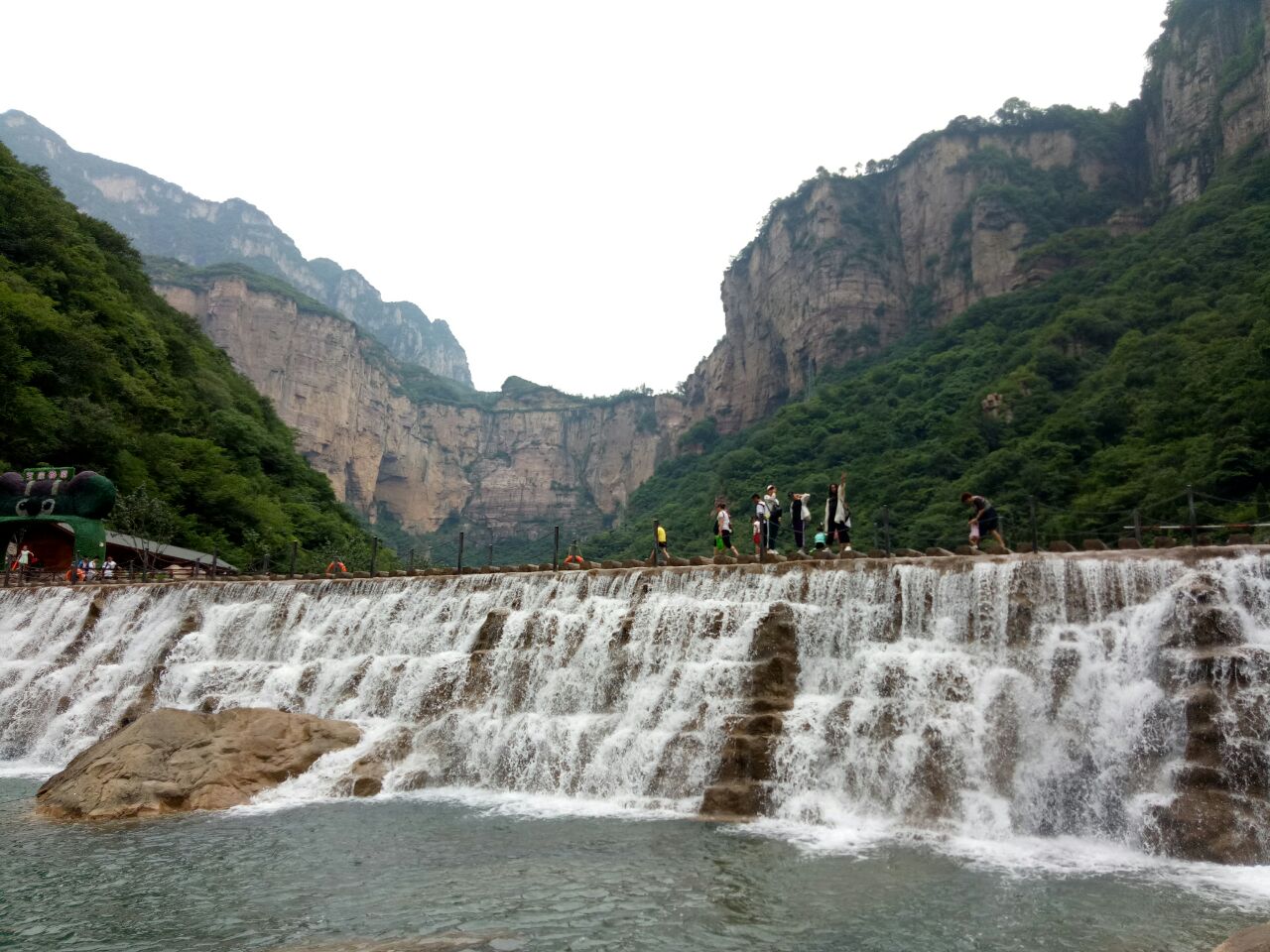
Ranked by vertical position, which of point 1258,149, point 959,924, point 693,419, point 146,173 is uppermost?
point 146,173

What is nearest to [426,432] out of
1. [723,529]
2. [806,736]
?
[723,529]

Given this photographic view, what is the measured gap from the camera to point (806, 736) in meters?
12.7

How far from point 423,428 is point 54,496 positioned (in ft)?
356

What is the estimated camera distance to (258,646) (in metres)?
21.3

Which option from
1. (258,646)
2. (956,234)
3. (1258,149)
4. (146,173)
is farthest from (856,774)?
(146,173)

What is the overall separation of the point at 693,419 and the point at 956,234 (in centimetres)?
4402

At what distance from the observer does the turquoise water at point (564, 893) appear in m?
7.05

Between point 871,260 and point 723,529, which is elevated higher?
point 871,260

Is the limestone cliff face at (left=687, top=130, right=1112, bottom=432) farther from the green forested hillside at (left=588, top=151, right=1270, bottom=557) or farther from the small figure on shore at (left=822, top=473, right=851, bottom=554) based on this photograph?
the small figure on shore at (left=822, top=473, right=851, bottom=554)

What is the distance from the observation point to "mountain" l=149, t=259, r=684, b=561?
104875 millimetres

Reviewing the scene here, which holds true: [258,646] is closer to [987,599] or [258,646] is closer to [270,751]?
[270,751]

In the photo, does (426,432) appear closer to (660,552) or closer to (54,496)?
(54,496)

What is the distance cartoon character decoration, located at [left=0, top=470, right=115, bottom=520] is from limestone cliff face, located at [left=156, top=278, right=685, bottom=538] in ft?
253

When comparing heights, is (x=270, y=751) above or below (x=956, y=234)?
below
